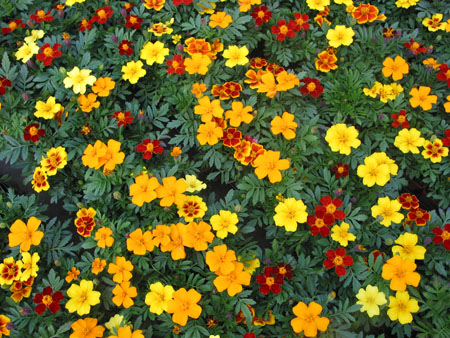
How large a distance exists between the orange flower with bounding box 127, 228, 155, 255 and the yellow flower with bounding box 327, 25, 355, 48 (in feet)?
5.84

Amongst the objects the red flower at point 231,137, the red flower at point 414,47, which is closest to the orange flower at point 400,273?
the red flower at point 231,137

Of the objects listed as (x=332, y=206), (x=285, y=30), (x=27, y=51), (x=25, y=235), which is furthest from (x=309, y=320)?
(x=27, y=51)

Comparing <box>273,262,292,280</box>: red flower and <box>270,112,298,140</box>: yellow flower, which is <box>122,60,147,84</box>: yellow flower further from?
<box>273,262,292,280</box>: red flower

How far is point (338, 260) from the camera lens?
210 cm

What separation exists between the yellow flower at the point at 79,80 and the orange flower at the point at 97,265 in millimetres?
1107

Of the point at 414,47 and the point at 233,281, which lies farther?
the point at 414,47

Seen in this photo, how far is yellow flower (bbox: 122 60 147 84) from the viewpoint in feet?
8.86

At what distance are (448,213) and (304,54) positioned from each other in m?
1.39

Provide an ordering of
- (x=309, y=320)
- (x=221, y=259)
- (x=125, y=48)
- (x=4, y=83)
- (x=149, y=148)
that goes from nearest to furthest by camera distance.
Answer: (x=309, y=320)
(x=221, y=259)
(x=149, y=148)
(x=4, y=83)
(x=125, y=48)

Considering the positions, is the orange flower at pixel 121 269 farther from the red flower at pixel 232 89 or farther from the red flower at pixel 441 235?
the red flower at pixel 441 235

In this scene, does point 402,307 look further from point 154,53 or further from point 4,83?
point 4,83

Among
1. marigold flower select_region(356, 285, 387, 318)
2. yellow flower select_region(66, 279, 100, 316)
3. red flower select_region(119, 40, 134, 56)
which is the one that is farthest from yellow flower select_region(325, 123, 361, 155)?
yellow flower select_region(66, 279, 100, 316)

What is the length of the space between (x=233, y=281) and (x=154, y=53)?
1619 millimetres

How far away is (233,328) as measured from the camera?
207cm
